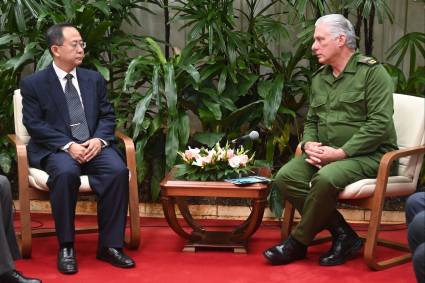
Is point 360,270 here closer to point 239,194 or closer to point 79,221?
point 239,194

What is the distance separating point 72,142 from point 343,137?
1.42 metres

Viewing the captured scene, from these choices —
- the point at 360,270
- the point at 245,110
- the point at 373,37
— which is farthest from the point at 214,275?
the point at 373,37

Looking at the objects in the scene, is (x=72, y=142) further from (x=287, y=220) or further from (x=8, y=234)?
(x=287, y=220)

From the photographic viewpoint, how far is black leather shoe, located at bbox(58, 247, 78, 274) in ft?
12.3

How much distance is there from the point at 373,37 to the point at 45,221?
2504 millimetres

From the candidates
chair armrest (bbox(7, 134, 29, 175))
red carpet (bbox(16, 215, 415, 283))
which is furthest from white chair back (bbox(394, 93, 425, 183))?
chair armrest (bbox(7, 134, 29, 175))

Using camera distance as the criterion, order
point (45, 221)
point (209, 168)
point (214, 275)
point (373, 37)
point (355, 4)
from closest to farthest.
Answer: point (214, 275) → point (209, 168) → point (355, 4) → point (45, 221) → point (373, 37)

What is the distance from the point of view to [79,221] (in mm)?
4766

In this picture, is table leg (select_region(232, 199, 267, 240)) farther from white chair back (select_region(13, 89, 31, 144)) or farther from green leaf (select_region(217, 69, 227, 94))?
white chair back (select_region(13, 89, 31, 144))

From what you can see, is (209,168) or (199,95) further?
(199,95)

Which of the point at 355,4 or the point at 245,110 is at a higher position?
the point at 355,4

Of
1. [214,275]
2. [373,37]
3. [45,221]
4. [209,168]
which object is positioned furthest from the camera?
[373,37]

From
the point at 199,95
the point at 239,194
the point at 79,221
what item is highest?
the point at 199,95

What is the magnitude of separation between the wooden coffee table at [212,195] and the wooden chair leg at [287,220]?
0.21 meters
